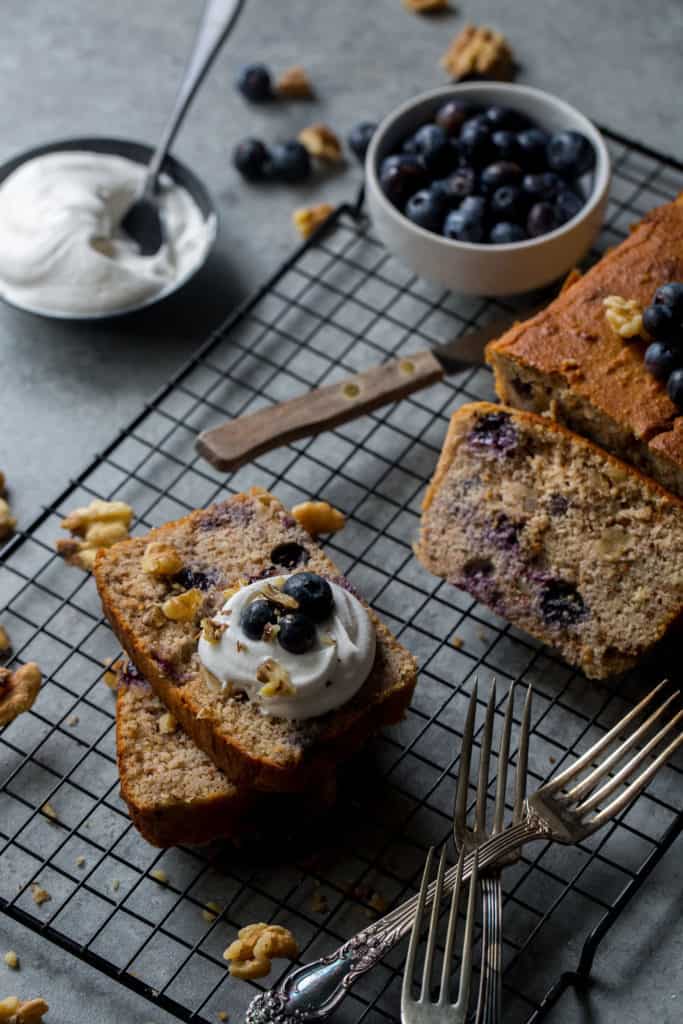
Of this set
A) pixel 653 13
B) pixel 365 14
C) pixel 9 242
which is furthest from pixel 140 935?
pixel 653 13

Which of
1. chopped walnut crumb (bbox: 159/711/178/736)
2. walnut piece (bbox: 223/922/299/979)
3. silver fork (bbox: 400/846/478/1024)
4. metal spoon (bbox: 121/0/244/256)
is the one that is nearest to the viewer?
silver fork (bbox: 400/846/478/1024)

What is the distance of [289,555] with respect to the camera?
3.55 meters

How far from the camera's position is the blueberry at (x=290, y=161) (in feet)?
15.8

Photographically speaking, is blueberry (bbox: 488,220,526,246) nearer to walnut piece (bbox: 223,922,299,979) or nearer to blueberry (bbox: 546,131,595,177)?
blueberry (bbox: 546,131,595,177)

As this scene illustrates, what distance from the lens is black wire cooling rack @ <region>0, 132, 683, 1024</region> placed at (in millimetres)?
3229

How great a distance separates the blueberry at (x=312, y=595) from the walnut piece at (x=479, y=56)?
266 cm

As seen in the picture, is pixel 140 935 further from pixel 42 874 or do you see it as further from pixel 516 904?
pixel 516 904

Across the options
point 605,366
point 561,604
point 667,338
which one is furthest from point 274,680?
point 667,338

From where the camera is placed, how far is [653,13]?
17.9 ft

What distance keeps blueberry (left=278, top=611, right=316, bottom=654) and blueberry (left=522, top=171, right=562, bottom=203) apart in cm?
175

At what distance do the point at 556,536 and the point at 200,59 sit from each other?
7.07ft

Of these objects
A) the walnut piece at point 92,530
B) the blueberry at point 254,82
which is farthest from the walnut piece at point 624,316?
the blueberry at point 254,82

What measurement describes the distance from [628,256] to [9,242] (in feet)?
6.27

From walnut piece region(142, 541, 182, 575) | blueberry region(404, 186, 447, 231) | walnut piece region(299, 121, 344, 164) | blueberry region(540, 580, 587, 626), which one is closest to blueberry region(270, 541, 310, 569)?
walnut piece region(142, 541, 182, 575)
